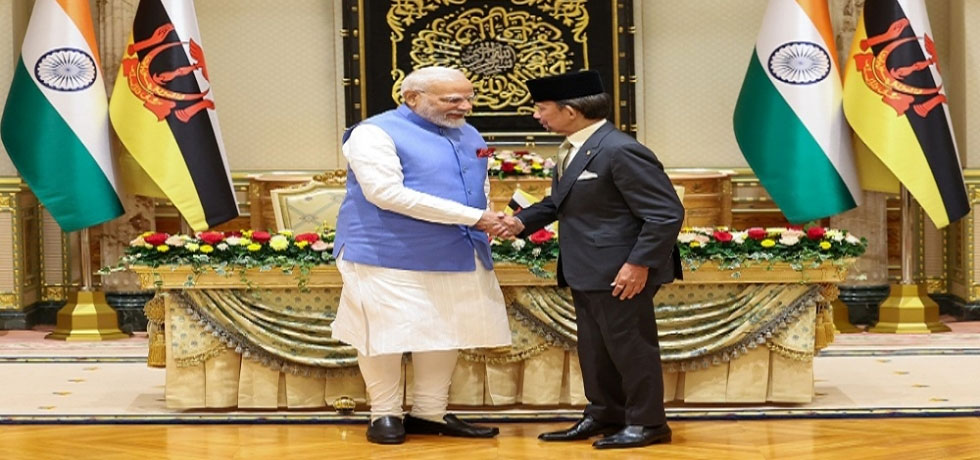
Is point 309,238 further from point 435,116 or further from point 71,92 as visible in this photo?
Result: point 71,92

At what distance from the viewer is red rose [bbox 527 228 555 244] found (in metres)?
6.70

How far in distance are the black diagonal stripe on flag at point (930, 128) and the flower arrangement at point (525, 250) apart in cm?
356

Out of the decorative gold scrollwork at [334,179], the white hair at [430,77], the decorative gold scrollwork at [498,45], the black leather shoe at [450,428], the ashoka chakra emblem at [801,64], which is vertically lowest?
the black leather shoe at [450,428]

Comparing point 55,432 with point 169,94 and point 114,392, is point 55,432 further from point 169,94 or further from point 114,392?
point 169,94

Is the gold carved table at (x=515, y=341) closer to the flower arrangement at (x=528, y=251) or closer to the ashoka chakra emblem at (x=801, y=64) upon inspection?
the flower arrangement at (x=528, y=251)

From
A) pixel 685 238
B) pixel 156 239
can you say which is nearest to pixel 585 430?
pixel 685 238

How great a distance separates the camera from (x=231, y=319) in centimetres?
682

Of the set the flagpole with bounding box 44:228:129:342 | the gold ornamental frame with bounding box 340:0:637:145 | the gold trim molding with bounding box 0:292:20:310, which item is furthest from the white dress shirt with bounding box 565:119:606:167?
the gold trim molding with bounding box 0:292:20:310

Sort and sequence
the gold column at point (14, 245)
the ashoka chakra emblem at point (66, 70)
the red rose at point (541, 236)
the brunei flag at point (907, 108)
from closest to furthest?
the red rose at point (541, 236) < the brunei flag at point (907, 108) < the ashoka chakra emblem at point (66, 70) < the gold column at point (14, 245)

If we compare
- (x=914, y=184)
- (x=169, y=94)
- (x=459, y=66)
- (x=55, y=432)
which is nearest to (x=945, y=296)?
(x=914, y=184)

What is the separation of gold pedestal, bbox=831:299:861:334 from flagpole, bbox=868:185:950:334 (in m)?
0.12

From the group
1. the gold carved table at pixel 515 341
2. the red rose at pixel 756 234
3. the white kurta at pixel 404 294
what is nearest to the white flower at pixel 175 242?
the gold carved table at pixel 515 341

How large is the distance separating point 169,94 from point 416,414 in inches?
157

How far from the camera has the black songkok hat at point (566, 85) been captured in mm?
6020
